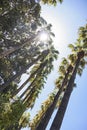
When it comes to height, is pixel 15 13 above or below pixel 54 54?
below

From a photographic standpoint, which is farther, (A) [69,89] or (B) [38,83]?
(B) [38,83]

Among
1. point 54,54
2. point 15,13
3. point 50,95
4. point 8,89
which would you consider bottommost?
point 8,89

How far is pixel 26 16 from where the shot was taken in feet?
104

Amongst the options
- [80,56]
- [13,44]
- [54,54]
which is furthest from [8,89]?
[80,56]

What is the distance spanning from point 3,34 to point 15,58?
4.40m

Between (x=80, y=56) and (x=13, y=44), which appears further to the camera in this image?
(x=13, y=44)

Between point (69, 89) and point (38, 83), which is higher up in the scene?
point (38, 83)

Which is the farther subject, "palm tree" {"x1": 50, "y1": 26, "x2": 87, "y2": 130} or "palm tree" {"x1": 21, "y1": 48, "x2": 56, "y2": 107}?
"palm tree" {"x1": 21, "y1": 48, "x2": 56, "y2": 107}

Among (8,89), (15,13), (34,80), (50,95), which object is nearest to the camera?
(15,13)

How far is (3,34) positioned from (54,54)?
1316 centimetres

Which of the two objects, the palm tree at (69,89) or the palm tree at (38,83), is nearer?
the palm tree at (69,89)

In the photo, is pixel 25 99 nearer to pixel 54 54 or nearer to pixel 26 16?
pixel 54 54

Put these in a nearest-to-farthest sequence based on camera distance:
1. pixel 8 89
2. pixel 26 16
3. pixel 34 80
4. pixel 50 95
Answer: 1. pixel 26 16
2. pixel 8 89
3. pixel 34 80
4. pixel 50 95

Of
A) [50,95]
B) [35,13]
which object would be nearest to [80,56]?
[35,13]
